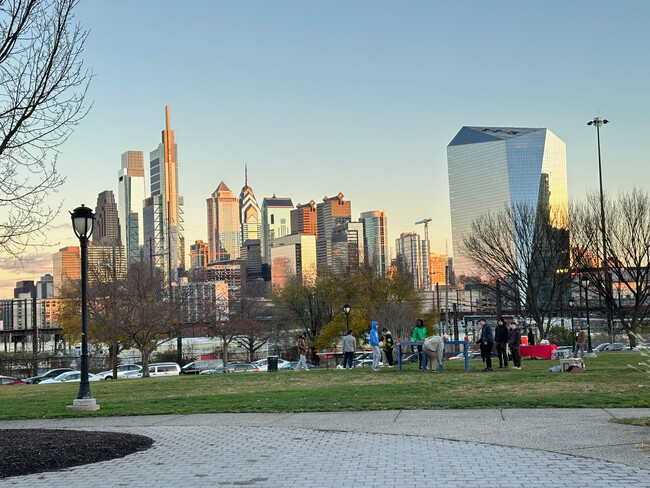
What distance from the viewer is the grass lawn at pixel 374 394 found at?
14703 millimetres

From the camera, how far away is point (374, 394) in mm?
17234

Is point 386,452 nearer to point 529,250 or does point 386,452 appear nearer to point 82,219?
point 82,219

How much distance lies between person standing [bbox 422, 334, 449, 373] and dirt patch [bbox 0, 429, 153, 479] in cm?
1376

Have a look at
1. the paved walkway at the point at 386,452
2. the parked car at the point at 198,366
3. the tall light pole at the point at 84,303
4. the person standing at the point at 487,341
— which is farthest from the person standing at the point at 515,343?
the parked car at the point at 198,366

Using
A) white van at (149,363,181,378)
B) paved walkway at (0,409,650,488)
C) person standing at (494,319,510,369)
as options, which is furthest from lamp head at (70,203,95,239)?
white van at (149,363,181,378)

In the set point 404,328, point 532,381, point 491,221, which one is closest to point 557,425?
point 532,381

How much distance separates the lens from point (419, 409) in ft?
46.5

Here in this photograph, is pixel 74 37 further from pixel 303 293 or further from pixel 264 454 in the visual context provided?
pixel 303 293

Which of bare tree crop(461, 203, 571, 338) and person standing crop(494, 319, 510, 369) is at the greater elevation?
bare tree crop(461, 203, 571, 338)

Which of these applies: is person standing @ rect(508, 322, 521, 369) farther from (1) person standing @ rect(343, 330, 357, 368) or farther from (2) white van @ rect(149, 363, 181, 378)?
(2) white van @ rect(149, 363, 181, 378)

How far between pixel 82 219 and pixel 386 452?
913 cm

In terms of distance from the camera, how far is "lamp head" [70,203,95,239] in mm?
16062

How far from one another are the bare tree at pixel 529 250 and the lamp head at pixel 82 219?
3570 cm

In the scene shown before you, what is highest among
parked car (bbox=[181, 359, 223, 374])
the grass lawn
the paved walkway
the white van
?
the paved walkway
